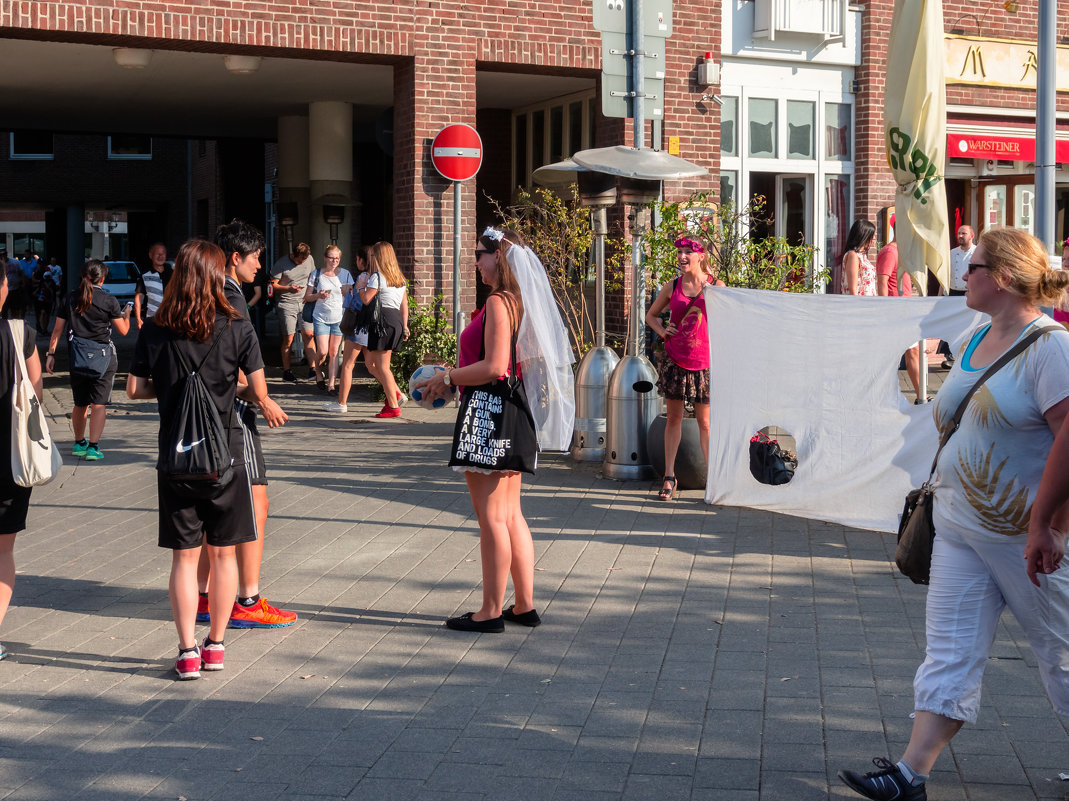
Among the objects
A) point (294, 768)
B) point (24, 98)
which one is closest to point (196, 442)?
point (294, 768)

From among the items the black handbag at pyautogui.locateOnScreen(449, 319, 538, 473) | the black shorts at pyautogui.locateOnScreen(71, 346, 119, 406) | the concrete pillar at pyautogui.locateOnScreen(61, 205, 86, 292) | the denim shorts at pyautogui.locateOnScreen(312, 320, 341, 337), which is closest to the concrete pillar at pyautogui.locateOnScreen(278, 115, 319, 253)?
the denim shorts at pyautogui.locateOnScreen(312, 320, 341, 337)

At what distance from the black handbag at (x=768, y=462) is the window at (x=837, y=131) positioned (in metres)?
10.1

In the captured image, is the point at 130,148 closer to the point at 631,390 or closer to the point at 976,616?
the point at 631,390

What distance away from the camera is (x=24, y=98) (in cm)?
2073

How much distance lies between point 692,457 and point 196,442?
16.2 ft

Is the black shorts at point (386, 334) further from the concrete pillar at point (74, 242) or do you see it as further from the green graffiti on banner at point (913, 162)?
the concrete pillar at point (74, 242)

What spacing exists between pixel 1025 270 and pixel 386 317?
32.5 feet

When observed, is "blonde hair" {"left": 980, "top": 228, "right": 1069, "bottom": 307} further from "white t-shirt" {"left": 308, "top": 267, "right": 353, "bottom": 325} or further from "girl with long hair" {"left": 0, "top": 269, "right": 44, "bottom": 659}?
"white t-shirt" {"left": 308, "top": 267, "right": 353, "bottom": 325}

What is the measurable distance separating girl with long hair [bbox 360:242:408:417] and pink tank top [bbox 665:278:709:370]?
15.4 ft

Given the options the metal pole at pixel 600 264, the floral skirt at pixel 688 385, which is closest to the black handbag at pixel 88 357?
the metal pole at pixel 600 264

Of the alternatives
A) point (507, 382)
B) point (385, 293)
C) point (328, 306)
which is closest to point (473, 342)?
point (507, 382)

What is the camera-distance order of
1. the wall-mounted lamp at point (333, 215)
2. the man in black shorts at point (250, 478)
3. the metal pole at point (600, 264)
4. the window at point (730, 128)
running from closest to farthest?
the man in black shorts at point (250, 478)
the metal pole at point (600, 264)
the window at point (730, 128)
the wall-mounted lamp at point (333, 215)

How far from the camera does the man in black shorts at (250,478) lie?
18.9 feet

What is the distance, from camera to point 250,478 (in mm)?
5750
